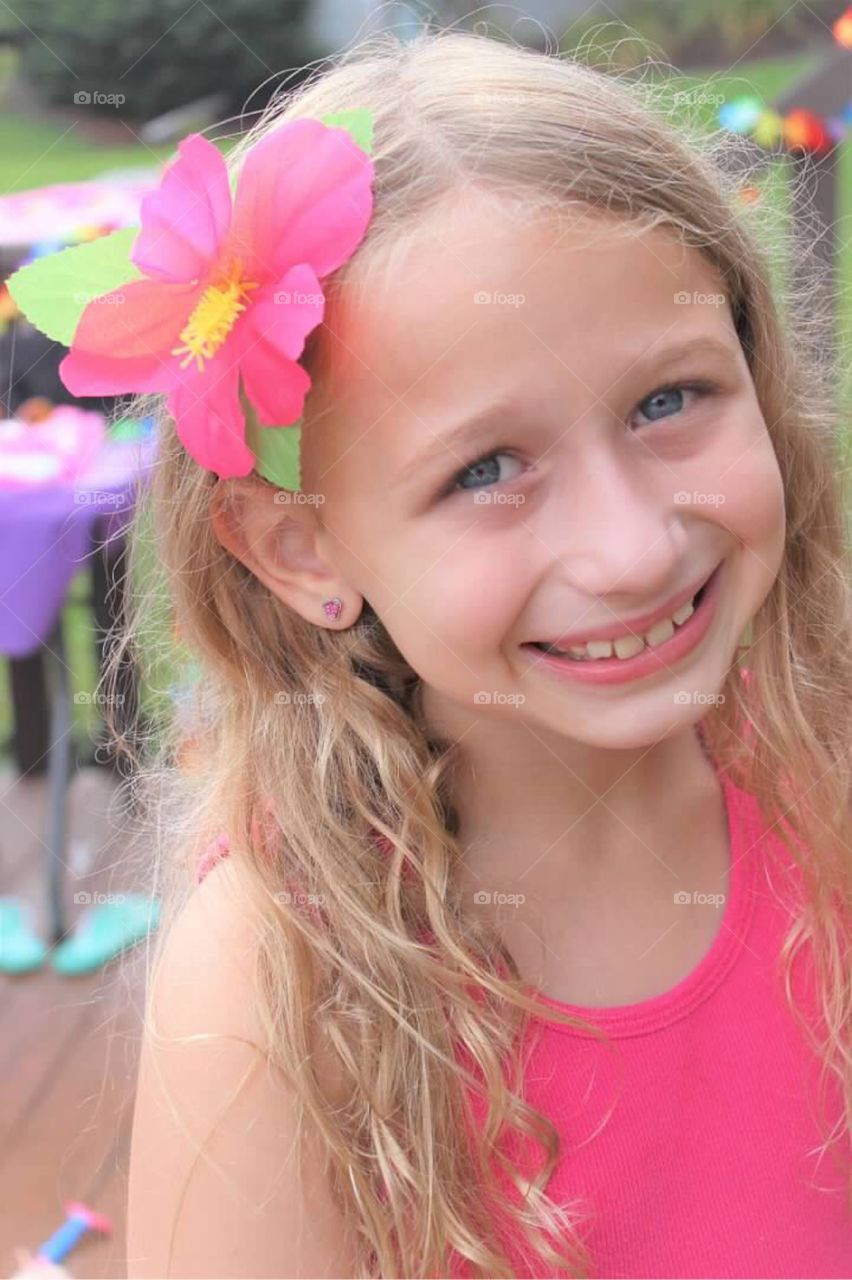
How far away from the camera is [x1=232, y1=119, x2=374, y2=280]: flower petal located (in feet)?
3.31

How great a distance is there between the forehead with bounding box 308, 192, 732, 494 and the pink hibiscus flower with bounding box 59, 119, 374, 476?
0.04 metres

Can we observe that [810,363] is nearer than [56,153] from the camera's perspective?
Yes

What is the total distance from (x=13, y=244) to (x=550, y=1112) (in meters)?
2.50

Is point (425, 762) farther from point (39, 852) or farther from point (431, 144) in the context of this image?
point (39, 852)

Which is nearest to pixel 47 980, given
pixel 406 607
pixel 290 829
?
pixel 290 829

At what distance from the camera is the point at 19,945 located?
281 centimetres

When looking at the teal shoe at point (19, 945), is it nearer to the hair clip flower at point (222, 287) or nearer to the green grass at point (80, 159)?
the green grass at point (80, 159)

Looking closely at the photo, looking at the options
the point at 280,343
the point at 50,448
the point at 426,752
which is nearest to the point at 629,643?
the point at 426,752

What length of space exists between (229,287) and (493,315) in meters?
0.22

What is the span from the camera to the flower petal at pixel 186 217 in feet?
3.30

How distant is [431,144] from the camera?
1.04 m

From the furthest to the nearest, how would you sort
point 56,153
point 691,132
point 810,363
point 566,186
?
point 56,153
point 810,363
point 691,132
point 566,186

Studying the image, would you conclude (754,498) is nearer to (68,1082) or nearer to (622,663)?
(622,663)

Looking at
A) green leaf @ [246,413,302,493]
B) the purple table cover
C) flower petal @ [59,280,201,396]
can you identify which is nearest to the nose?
green leaf @ [246,413,302,493]
